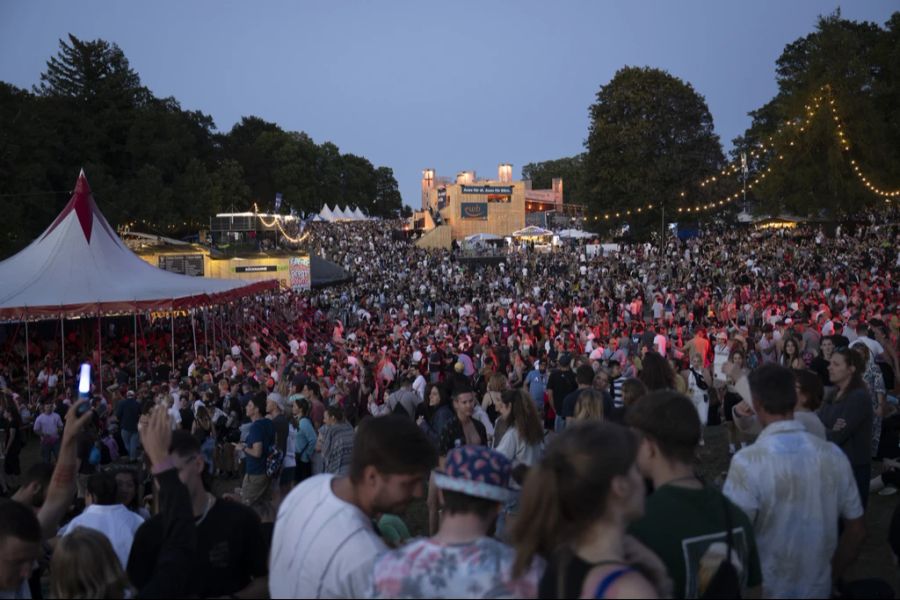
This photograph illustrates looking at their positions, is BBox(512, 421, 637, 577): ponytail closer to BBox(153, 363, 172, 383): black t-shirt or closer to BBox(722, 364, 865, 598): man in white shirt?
BBox(722, 364, 865, 598): man in white shirt

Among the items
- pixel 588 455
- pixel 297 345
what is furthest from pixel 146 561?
pixel 297 345

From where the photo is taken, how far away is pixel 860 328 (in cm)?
1026

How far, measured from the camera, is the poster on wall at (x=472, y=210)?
2410 inches

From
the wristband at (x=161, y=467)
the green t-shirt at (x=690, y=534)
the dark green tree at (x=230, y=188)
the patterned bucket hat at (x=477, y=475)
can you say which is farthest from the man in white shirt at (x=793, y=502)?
the dark green tree at (x=230, y=188)

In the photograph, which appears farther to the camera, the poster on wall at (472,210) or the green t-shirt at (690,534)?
the poster on wall at (472,210)

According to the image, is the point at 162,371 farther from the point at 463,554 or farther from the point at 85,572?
the point at 463,554

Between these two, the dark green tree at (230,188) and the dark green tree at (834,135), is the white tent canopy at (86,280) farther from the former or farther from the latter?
the dark green tree at (230,188)

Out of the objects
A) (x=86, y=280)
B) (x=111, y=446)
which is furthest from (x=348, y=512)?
(x=86, y=280)

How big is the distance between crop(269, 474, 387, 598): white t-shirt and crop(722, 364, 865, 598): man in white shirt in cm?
149

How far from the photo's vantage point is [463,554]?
6.74ft

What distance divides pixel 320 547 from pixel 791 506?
1.77 m

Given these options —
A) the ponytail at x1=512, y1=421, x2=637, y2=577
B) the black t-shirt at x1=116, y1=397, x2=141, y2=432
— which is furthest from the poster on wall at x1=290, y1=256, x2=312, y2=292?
the ponytail at x1=512, y1=421, x2=637, y2=577

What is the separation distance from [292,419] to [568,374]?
332 centimetres

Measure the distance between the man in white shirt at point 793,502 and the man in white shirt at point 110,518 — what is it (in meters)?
2.80
